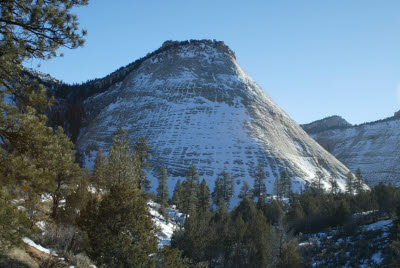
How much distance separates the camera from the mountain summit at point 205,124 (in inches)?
2852

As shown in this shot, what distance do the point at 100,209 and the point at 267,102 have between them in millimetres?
98673

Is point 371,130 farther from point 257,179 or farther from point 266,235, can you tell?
point 266,235

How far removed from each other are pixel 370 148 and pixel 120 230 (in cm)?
13956

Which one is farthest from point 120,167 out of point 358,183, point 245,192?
point 358,183

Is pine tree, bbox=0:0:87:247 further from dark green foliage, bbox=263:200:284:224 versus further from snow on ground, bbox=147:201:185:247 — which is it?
dark green foliage, bbox=263:200:284:224

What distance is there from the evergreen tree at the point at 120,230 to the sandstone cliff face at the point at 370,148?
106451 mm

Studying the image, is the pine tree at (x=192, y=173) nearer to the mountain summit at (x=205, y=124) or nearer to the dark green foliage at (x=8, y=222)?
the mountain summit at (x=205, y=124)

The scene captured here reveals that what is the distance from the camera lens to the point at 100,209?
1211cm

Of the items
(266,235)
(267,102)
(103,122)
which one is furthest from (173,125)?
(266,235)

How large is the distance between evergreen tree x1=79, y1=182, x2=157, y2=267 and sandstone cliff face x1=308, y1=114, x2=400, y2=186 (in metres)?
106

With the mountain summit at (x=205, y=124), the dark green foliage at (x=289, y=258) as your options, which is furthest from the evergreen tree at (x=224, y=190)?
the dark green foliage at (x=289, y=258)

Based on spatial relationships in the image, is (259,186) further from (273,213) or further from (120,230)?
(120,230)

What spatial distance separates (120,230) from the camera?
12.0m

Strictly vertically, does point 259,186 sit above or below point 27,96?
below
